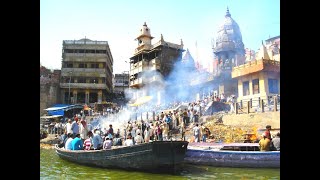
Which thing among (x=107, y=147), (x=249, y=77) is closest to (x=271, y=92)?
(x=249, y=77)

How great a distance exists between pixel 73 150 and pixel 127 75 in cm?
425

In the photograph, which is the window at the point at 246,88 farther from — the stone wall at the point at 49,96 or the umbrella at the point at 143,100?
the stone wall at the point at 49,96

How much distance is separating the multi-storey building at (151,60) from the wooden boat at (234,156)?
12.4ft

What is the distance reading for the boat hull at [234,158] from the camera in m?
8.54

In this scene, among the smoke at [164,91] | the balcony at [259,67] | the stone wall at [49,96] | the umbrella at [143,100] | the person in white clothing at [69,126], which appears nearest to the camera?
the person in white clothing at [69,126]

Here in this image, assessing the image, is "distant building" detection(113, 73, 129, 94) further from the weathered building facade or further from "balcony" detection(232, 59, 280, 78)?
"balcony" detection(232, 59, 280, 78)

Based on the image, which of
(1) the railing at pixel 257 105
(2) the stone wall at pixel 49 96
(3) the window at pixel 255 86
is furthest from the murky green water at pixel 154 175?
(3) the window at pixel 255 86

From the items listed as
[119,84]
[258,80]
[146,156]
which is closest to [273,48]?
[258,80]

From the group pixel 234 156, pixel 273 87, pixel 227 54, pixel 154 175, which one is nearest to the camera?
pixel 154 175

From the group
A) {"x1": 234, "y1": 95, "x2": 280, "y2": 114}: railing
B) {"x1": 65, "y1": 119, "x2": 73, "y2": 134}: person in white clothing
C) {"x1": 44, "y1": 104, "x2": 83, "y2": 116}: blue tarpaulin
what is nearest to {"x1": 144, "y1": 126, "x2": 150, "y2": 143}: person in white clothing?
{"x1": 65, "y1": 119, "x2": 73, "y2": 134}: person in white clothing

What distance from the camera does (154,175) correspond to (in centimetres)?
799

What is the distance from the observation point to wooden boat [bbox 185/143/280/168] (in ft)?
28.0

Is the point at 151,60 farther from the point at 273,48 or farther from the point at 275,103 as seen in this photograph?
the point at 273,48

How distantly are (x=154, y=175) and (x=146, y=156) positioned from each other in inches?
21.1
